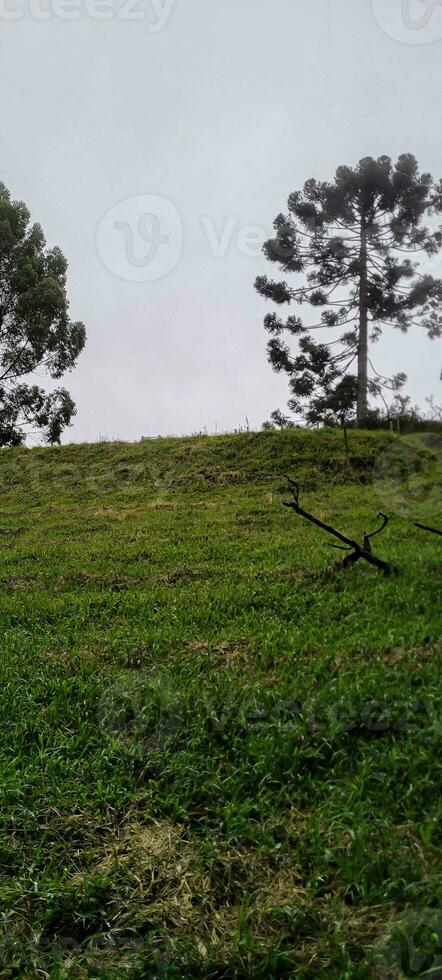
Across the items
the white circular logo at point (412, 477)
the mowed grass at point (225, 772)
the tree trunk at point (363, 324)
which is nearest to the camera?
the mowed grass at point (225, 772)

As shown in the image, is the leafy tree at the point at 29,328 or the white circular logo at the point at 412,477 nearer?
the white circular logo at the point at 412,477

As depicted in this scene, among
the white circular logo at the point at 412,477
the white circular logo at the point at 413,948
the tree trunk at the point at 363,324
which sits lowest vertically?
the white circular logo at the point at 413,948

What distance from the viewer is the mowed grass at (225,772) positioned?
2324mm

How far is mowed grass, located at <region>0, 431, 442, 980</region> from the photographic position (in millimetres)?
2324

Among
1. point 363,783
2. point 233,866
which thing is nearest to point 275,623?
point 363,783

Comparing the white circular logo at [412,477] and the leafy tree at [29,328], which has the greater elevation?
the leafy tree at [29,328]

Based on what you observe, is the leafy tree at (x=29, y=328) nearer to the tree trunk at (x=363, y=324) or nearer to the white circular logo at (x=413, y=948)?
the tree trunk at (x=363, y=324)

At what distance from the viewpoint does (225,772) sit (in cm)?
324

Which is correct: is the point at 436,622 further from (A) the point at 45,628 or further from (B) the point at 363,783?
(A) the point at 45,628

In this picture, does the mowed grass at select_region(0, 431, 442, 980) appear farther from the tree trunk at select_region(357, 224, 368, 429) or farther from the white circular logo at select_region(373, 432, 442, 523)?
the tree trunk at select_region(357, 224, 368, 429)

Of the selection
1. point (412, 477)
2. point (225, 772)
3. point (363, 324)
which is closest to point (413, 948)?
point (225, 772)

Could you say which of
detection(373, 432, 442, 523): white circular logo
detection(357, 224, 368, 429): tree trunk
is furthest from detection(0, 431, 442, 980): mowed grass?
detection(357, 224, 368, 429): tree trunk

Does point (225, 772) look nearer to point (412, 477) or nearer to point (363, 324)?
point (412, 477)

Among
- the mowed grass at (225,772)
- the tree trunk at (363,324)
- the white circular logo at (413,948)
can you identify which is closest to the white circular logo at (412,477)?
the mowed grass at (225,772)
